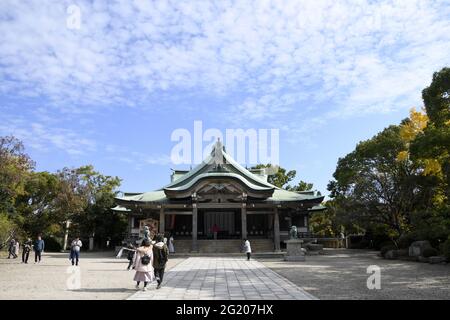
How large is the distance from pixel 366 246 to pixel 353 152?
40.3ft

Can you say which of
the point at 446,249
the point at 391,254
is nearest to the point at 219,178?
the point at 391,254

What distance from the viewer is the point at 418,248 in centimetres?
2167

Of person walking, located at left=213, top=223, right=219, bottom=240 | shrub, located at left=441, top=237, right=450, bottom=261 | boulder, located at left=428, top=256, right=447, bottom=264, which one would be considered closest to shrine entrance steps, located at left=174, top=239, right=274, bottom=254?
person walking, located at left=213, top=223, right=219, bottom=240

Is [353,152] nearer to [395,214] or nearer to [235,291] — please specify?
[395,214]

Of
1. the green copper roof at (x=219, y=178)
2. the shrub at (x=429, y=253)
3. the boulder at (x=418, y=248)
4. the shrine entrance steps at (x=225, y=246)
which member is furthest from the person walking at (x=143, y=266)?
the green copper roof at (x=219, y=178)

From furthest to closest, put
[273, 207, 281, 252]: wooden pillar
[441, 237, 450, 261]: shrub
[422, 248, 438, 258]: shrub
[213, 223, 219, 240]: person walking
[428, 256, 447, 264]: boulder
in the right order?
[213, 223, 219, 240]: person walking
[273, 207, 281, 252]: wooden pillar
[422, 248, 438, 258]: shrub
[428, 256, 447, 264]: boulder
[441, 237, 450, 261]: shrub

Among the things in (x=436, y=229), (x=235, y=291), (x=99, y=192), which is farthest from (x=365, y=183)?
(x=99, y=192)

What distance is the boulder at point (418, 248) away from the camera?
839 inches

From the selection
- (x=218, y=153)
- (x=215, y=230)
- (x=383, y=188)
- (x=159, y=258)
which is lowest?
(x=159, y=258)

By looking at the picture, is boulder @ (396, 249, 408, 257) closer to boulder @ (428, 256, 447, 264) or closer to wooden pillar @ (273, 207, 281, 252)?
boulder @ (428, 256, 447, 264)

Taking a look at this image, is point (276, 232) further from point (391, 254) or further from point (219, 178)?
point (391, 254)

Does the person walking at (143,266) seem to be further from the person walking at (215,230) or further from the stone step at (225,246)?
the person walking at (215,230)

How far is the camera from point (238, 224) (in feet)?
113

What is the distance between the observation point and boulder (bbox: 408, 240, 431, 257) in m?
21.3
